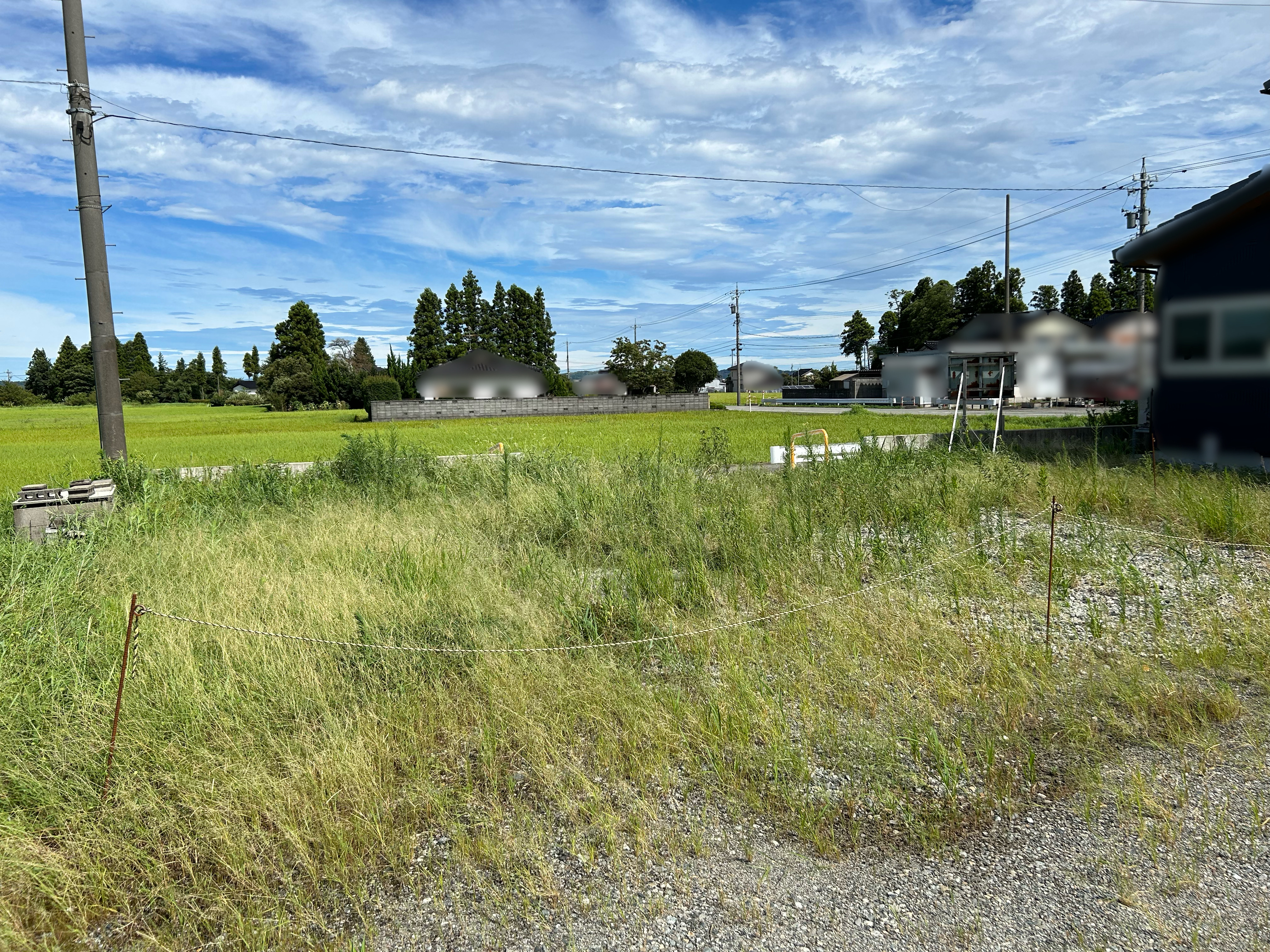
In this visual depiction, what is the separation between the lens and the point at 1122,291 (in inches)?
2084

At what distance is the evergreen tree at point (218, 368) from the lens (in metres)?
82.8

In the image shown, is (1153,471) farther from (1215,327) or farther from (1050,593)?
(1050,593)

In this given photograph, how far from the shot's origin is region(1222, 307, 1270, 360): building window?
10141mm

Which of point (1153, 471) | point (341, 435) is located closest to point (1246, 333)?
point (1153, 471)

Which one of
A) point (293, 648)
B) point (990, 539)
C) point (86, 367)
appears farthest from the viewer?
point (86, 367)

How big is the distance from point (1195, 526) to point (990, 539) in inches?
102

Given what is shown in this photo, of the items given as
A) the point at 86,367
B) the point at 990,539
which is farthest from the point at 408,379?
the point at 990,539

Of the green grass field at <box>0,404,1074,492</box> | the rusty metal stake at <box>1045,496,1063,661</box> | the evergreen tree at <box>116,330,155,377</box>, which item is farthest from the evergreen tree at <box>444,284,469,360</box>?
the rusty metal stake at <box>1045,496,1063,661</box>

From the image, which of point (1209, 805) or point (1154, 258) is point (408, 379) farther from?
point (1209, 805)

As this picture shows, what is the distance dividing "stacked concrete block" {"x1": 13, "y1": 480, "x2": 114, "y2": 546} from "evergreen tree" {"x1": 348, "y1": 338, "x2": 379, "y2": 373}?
7894 cm

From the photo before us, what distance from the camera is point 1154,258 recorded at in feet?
39.2

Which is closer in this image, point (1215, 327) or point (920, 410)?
point (1215, 327)

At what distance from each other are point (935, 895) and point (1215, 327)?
11712 mm

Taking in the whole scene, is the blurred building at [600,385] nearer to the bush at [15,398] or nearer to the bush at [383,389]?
the bush at [383,389]
